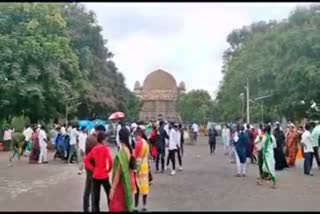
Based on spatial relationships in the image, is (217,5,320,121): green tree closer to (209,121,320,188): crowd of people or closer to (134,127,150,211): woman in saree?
(209,121,320,188): crowd of people

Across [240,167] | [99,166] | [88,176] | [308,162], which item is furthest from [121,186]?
[308,162]

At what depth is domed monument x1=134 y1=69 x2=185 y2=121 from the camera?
11519cm

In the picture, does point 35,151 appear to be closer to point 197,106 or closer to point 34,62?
point 34,62

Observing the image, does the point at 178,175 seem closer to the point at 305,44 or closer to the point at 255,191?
the point at 255,191

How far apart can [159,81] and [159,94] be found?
11.6ft

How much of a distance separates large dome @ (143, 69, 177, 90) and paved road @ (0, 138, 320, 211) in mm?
98553

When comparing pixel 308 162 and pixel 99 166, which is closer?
pixel 99 166

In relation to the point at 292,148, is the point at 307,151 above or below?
below

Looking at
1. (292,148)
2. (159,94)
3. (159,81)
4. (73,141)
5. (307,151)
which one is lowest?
(307,151)

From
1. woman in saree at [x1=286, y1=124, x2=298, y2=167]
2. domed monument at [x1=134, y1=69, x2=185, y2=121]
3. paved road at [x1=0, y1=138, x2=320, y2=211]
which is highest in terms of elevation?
domed monument at [x1=134, y1=69, x2=185, y2=121]

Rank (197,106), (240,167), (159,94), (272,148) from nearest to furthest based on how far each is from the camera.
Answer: (272,148) < (240,167) < (197,106) < (159,94)

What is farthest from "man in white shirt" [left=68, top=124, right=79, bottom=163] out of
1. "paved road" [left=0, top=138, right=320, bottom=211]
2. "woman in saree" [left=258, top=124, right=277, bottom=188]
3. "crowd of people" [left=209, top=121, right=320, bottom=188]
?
"woman in saree" [left=258, top=124, right=277, bottom=188]

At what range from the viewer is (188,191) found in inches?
567

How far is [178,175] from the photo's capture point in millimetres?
18797
